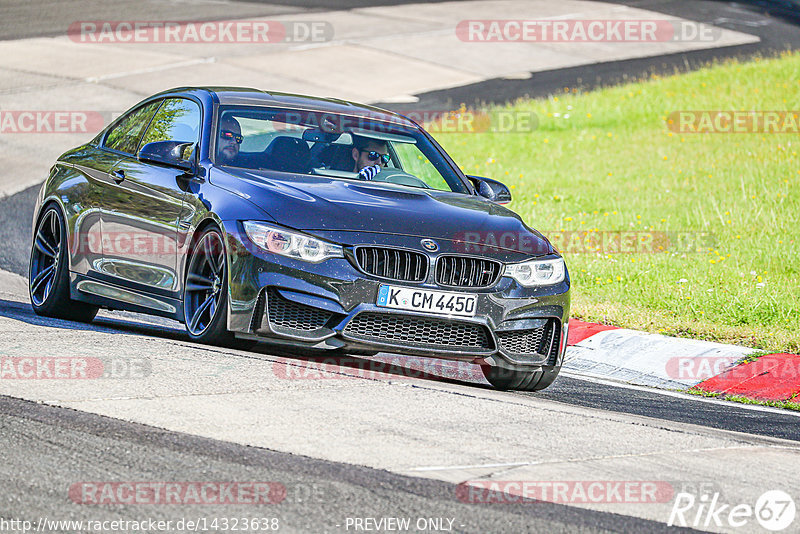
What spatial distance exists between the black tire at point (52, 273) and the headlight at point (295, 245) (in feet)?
7.79

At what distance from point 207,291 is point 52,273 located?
6.84 ft

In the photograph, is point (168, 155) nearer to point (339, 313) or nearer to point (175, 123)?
point (175, 123)

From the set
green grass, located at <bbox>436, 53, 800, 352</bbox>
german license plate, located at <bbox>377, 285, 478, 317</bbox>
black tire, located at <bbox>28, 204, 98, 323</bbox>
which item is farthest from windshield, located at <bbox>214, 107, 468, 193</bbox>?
green grass, located at <bbox>436, 53, 800, 352</bbox>

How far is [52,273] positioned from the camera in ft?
29.7

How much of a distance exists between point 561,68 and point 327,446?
22639 mm

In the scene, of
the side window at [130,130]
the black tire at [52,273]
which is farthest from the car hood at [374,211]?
the black tire at [52,273]

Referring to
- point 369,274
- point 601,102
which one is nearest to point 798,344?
point 369,274

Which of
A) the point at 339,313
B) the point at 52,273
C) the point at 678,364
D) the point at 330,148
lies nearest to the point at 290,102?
the point at 330,148

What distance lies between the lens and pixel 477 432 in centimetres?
597

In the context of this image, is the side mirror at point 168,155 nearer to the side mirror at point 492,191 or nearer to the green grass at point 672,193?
the side mirror at point 492,191

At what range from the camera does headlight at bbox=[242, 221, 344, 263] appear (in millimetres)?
6961

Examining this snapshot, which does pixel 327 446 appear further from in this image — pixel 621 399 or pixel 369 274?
pixel 621 399

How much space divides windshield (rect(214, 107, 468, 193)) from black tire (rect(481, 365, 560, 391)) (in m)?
1.33

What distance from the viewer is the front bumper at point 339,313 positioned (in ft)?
22.7
